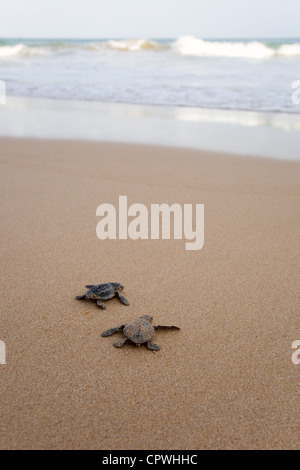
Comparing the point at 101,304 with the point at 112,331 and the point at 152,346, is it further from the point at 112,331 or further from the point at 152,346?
the point at 152,346

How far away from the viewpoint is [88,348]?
221 centimetres

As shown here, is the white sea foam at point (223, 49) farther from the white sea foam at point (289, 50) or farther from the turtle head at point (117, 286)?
the turtle head at point (117, 286)

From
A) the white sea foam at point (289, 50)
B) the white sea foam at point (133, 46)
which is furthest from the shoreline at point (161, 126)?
the white sea foam at point (133, 46)

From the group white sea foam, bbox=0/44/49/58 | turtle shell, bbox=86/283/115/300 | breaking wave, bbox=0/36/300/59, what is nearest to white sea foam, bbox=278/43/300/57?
breaking wave, bbox=0/36/300/59

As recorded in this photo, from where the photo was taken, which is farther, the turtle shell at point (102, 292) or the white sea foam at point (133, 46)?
the white sea foam at point (133, 46)

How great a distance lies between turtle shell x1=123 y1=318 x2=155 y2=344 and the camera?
2.19 m

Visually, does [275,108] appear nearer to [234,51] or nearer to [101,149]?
[101,149]

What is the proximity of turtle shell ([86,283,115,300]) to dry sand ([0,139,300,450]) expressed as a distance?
8 centimetres

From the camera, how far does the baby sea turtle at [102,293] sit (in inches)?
98.6

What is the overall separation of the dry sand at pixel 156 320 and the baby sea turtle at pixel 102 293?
0.06 meters

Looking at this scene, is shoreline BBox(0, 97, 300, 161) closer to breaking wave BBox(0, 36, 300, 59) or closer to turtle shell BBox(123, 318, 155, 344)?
turtle shell BBox(123, 318, 155, 344)

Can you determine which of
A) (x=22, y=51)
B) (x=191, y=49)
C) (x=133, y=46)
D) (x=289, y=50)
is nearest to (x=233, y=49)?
(x=191, y=49)

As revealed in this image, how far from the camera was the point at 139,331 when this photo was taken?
2.20m
